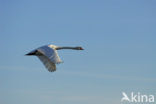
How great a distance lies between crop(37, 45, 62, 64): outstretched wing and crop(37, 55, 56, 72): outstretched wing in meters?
0.95

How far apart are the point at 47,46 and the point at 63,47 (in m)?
9.11

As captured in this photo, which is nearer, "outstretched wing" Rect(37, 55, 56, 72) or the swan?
the swan

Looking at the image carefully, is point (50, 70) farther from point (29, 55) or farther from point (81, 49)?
point (81, 49)

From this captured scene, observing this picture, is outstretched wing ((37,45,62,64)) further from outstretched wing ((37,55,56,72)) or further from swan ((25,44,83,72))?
outstretched wing ((37,55,56,72))

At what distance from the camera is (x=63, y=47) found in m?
77.5

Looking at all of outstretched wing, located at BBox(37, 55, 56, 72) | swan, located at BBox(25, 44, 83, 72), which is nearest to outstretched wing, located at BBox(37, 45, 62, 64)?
swan, located at BBox(25, 44, 83, 72)

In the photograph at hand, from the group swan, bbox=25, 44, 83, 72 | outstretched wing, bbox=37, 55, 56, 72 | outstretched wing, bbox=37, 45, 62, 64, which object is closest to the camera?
outstretched wing, bbox=37, 45, 62, 64

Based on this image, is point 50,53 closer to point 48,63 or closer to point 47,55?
point 47,55

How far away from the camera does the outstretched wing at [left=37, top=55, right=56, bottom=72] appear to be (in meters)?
66.5

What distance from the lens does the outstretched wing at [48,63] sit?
66.5 meters

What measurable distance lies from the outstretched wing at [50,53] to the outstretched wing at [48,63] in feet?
3.12

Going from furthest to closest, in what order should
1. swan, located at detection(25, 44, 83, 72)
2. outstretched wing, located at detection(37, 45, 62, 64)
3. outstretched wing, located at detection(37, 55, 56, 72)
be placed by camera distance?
outstretched wing, located at detection(37, 55, 56, 72) < swan, located at detection(25, 44, 83, 72) < outstretched wing, located at detection(37, 45, 62, 64)

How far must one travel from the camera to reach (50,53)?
65562 mm

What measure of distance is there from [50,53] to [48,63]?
187cm
